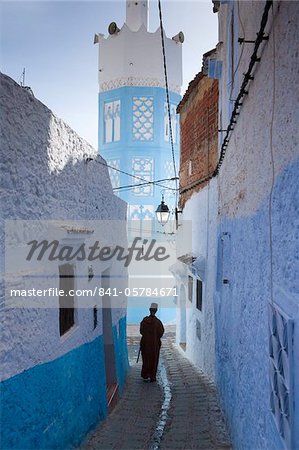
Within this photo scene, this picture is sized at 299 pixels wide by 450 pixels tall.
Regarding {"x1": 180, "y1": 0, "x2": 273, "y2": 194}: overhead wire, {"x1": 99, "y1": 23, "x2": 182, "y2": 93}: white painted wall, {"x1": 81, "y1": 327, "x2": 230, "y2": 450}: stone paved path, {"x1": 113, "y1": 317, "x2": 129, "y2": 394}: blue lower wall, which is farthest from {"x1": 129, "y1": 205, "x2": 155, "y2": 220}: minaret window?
{"x1": 81, "y1": 327, "x2": 230, "y2": 450}: stone paved path

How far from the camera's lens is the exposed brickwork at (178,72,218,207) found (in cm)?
840

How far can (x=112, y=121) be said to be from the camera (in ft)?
52.7

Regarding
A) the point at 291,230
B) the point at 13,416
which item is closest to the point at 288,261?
the point at 291,230

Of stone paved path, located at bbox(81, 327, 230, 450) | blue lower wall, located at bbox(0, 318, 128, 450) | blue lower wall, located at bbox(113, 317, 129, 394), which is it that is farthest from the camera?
blue lower wall, located at bbox(113, 317, 129, 394)

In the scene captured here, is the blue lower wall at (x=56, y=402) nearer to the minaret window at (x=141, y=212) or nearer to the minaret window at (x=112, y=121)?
the minaret window at (x=141, y=212)

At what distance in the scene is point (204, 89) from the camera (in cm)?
910

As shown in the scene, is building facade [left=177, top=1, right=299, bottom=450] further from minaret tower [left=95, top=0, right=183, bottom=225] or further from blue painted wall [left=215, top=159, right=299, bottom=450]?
minaret tower [left=95, top=0, right=183, bottom=225]

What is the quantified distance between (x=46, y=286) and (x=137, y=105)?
12.4 meters

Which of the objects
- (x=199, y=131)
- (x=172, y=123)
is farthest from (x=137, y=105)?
(x=199, y=131)

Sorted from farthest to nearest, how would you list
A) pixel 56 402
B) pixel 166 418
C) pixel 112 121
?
1. pixel 112 121
2. pixel 166 418
3. pixel 56 402

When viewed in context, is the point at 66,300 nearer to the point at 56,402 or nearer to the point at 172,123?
the point at 56,402

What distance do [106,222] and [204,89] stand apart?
12.8 feet

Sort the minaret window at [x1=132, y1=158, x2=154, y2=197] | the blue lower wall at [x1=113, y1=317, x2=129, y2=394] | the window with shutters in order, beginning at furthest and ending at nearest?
1. the minaret window at [x1=132, y1=158, x2=154, y2=197]
2. the blue lower wall at [x1=113, y1=317, x2=129, y2=394]
3. the window with shutters

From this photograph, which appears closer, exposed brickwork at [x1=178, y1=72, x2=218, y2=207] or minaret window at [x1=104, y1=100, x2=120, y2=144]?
exposed brickwork at [x1=178, y1=72, x2=218, y2=207]
